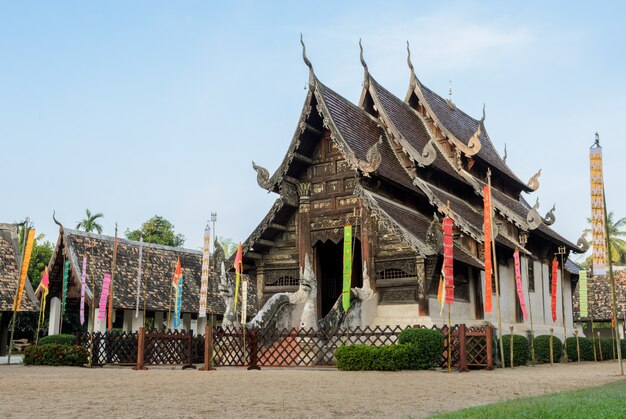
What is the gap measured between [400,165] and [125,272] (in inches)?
589

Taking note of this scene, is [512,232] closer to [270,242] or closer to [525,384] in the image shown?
[270,242]

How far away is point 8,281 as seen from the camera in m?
28.0

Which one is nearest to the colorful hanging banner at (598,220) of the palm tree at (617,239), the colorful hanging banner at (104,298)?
the colorful hanging banner at (104,298)

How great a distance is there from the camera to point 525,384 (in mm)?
12727

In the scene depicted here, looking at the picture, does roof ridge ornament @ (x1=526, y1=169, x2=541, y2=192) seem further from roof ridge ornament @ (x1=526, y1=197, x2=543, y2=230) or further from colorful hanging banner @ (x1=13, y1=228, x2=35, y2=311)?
colorful hanging banner @ (x1=13, y1=228, x2=35, y2=311)

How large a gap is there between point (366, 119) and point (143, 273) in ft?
47.3

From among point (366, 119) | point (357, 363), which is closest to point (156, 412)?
point (357, 363)

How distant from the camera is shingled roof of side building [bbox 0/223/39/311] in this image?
27094 millimetres

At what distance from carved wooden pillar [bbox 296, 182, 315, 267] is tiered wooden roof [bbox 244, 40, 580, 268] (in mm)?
295

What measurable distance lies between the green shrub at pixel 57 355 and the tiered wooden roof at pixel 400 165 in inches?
242

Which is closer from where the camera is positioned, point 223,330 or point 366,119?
point 223,330

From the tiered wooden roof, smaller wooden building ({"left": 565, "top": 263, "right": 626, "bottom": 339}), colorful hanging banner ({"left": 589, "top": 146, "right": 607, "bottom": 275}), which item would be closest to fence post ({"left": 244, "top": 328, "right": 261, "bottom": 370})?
the tiered wooden roof

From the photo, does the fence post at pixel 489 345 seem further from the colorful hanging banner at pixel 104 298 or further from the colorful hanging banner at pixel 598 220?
the colorful hanging banner at pixel 104 298

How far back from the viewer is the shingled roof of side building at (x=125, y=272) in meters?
29.9
